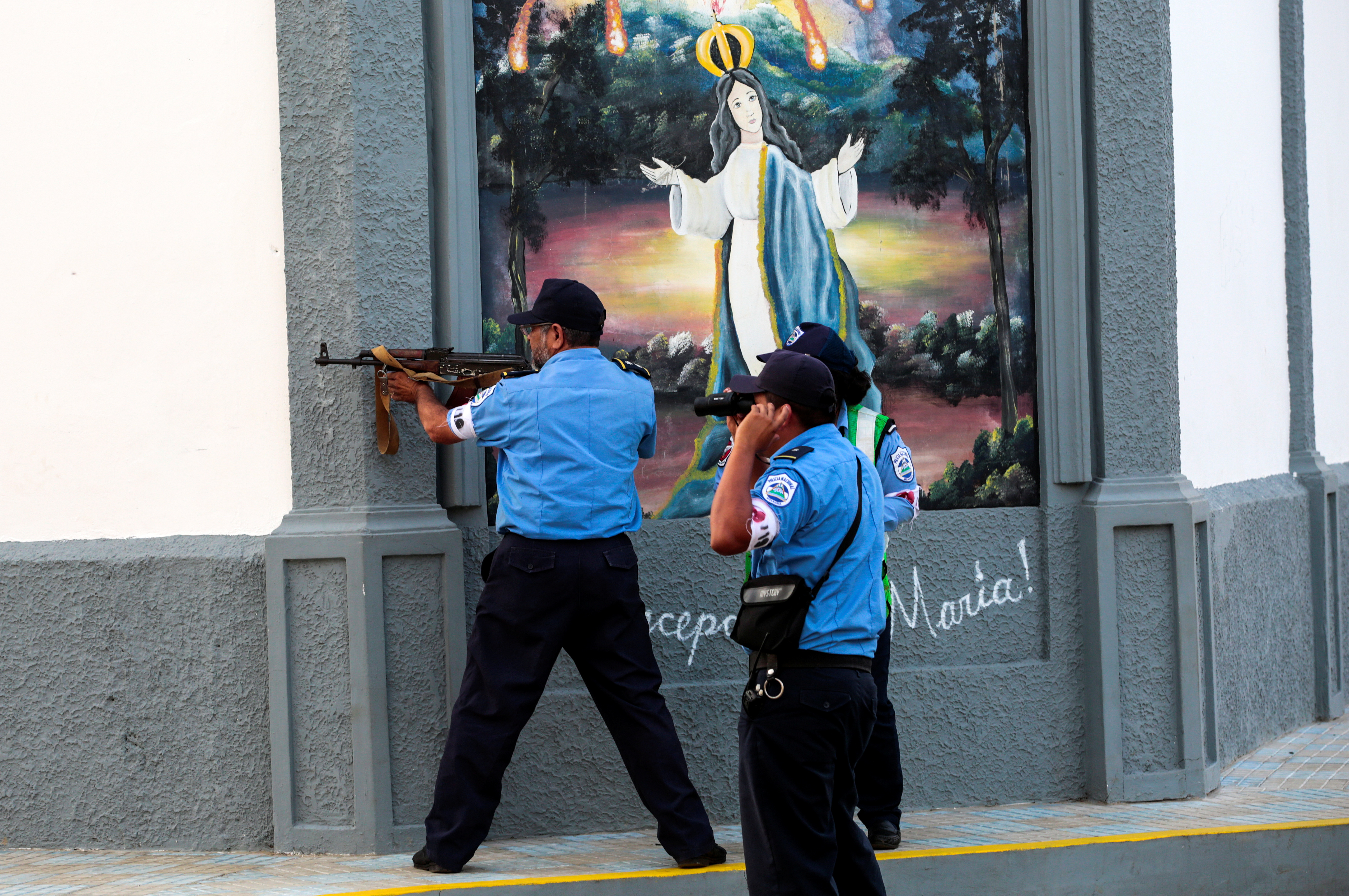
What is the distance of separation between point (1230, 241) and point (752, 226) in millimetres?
2639

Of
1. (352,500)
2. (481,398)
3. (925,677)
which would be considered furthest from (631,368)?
(925,677)

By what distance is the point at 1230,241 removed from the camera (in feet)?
21.2

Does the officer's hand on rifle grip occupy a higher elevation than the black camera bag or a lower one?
higher

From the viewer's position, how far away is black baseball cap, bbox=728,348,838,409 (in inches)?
136

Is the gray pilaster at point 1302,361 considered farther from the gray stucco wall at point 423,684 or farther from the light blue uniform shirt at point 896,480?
the light blue uniform shirt at point 896,480

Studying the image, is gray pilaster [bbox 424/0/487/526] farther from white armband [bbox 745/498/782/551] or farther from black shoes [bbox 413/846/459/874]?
white armband [bbox 745/498/782/551]

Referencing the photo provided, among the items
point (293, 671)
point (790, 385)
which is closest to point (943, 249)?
point (790, 385)

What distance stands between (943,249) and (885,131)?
1.90 ft

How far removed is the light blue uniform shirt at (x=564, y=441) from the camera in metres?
4.43

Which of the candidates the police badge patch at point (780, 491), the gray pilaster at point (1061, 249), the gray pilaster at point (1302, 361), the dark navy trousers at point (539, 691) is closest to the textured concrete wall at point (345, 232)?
the dark navy trousers at point (539, 691)

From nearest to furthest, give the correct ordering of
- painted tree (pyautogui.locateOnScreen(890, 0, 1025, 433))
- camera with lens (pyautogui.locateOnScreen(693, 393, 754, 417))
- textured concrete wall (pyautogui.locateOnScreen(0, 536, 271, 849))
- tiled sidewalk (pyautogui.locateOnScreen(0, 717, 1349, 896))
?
camera with lens (pyautogui.locateOnScreen(693, 393, 754, 417)) < tiled sidewalk (pyautogui.locateOnScreen(0, 717, 1349, 896)) < textured concrete wall (pyautogui.locateOnScreen(0, 536, 271, 849)) < painted tree (pyautogui.locateOnScreen(890, 0, 1025, 433))

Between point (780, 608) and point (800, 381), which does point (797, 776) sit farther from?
point (800, 381)

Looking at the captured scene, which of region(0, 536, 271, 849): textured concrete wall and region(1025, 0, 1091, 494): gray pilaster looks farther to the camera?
region(1025, 0, 1091, 494): gray pilaster

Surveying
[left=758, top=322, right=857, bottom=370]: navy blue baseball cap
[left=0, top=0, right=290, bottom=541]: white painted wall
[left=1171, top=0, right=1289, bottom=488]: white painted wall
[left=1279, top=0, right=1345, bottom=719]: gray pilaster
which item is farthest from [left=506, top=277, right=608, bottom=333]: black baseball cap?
[left=1279, top=0, right=1345, bottom=719]: gray pilaster
